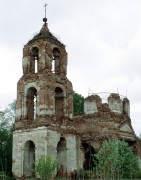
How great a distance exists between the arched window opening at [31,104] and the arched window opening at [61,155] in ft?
6.54

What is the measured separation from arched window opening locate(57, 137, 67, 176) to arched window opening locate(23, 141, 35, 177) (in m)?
1.39

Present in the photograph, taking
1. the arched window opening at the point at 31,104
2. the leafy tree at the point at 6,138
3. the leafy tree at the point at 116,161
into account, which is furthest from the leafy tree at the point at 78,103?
the leafy tree at the point at 116,161

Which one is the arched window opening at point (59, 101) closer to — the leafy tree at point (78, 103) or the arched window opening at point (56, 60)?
the arched window opening at point (56, 60)

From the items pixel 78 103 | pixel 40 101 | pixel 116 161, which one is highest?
pixel 78 103

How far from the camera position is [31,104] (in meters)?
21.9

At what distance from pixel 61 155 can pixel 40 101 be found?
3.19 meters

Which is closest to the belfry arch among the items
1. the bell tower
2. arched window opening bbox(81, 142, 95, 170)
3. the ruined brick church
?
the ruined brick church

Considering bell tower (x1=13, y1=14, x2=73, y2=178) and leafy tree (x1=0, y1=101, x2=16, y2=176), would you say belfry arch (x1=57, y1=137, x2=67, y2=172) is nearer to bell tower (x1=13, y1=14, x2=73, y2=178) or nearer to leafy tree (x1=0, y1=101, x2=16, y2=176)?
bell tower (x1=13, y1=14, x2=73, y2=178)

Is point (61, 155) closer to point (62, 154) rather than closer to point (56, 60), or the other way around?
point (62, 154)

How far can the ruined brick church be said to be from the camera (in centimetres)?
2045

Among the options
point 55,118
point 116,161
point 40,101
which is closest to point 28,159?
point 55,118

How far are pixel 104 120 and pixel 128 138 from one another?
186cm

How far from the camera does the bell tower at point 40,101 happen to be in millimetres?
20234

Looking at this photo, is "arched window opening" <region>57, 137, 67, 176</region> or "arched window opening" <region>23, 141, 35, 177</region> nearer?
"arched window opening" <region>23, 141, 35, 177</region>
